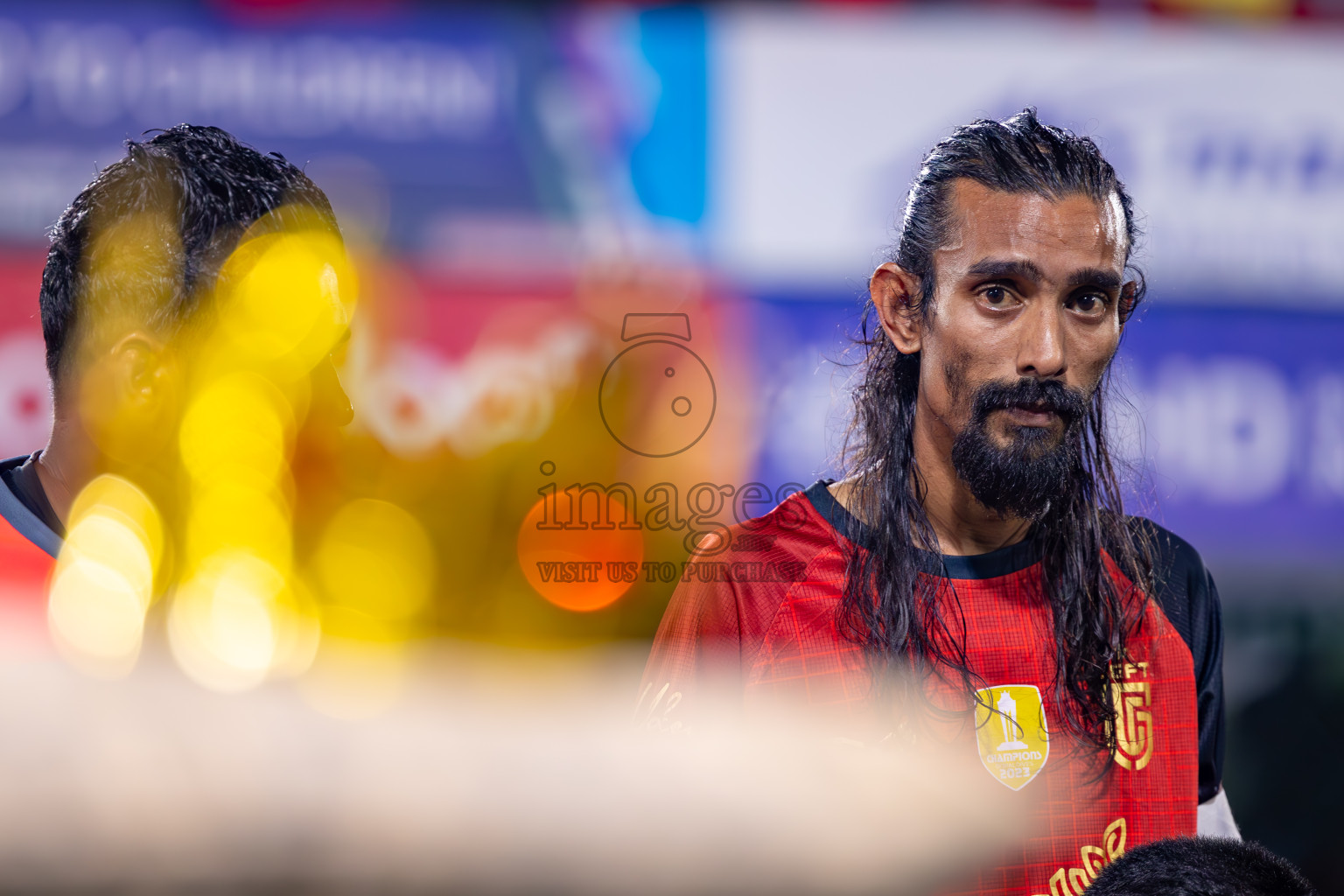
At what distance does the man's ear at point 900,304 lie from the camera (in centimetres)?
157

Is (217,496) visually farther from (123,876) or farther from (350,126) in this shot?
(350,126)

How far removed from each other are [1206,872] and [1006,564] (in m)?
0.55

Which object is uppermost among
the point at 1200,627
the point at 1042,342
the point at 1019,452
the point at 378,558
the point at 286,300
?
the point at 286,300

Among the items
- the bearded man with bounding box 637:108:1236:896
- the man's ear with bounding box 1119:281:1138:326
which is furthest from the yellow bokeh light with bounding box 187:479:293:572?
the man's ear with bounding box 1119:281:1138:326

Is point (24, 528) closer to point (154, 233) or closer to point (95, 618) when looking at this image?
point (154, 233)

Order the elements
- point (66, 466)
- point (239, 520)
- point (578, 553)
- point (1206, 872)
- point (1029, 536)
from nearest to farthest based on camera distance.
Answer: point (1206, 872) < point (239, 520) < point (66, 466) < point (1029, 536) < point (578, 553)

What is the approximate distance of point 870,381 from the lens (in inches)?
67.4

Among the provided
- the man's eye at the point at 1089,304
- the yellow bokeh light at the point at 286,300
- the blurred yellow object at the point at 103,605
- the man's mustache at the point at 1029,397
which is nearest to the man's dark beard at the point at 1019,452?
the man's mustache at the point at 1029,397

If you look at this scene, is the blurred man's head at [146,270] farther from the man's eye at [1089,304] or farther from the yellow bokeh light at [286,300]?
the man's eye at [1089,304]

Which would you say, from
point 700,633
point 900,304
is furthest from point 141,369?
point 900,304

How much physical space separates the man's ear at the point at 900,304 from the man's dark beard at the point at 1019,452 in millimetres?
147

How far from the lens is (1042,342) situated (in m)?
1.42

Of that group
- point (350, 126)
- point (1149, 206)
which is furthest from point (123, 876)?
point (1149, 206)

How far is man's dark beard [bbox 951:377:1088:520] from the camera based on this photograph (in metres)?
1.46
